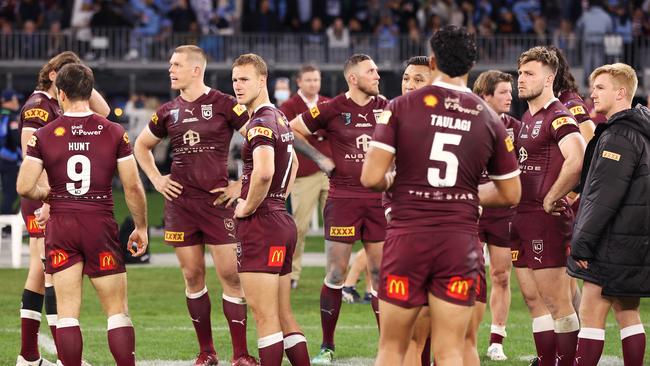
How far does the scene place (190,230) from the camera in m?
10.3

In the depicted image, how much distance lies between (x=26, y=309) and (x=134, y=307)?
3318 mm

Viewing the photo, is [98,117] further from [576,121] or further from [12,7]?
[12,7]

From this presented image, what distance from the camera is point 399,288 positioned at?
6906 millimetres

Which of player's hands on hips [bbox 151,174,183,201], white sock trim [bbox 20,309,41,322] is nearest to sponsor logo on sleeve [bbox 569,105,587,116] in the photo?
player's hands on hips [bbox 151,174,183,201]

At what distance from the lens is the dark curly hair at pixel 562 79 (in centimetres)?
987

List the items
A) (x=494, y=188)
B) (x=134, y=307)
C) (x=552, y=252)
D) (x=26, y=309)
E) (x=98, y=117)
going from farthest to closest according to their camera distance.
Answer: (x=134, y=307)
(x=26, y=309)
(x=552, y=252)
(x=98, y=117)
(x=494, y=188)

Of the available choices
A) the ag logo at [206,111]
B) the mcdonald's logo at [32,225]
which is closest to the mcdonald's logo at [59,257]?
the mcdonald's logo at [32,225]

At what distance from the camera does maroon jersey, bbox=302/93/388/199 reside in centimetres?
1072

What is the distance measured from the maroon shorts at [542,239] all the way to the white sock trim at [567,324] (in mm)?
402

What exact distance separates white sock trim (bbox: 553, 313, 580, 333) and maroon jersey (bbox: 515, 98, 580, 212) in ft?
2.81

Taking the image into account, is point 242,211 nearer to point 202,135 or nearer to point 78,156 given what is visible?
point 78,156

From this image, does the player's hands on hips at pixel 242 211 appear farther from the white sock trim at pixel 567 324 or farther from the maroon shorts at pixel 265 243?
the white sock trim at pixel 567 324

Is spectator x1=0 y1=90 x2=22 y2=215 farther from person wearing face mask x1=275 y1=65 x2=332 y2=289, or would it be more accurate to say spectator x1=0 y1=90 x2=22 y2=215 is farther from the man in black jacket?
the man in black jacket

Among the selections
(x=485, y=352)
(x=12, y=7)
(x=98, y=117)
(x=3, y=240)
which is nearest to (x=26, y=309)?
(x=98, y=117)
